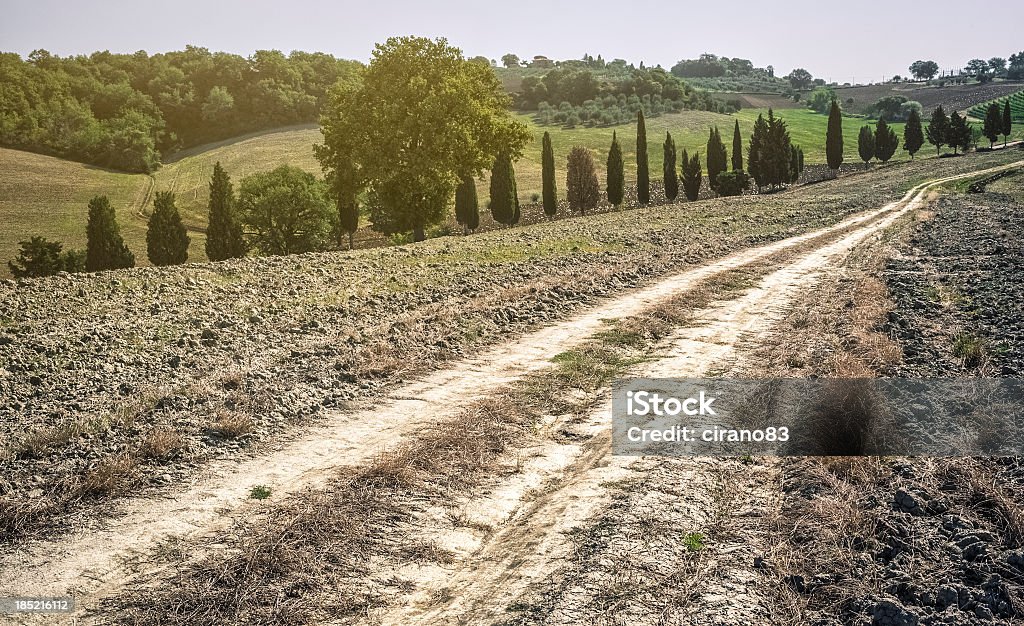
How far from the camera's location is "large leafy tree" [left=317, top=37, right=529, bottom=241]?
125 feet

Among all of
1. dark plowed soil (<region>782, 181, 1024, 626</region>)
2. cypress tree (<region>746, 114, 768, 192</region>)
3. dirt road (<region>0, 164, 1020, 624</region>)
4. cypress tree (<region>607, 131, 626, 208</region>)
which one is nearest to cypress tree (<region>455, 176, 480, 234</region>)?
cypress tree (<region>607, 131, 626, 208</region>)

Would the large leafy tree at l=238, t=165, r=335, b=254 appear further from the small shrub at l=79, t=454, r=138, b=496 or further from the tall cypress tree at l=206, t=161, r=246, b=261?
the small shrub at l=79, t=454, r=138, b=496

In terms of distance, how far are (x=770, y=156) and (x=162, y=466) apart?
289 ft

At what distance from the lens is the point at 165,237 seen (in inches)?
2149

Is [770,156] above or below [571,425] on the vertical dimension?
above

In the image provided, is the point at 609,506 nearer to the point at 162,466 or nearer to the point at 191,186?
the point at 162,466

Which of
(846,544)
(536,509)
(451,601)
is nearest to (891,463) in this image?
(846,544)

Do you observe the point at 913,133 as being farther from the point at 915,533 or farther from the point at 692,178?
the point at 915,533

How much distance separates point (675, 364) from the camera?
1255 centimetres

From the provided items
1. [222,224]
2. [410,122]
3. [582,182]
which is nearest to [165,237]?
[222,224]

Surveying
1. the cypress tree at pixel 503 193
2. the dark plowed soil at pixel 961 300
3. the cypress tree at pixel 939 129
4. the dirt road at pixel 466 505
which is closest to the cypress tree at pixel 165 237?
the cypress tree at pixel 503 193

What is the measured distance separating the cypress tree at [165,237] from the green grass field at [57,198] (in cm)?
1217

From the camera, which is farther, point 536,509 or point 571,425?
point 571,425

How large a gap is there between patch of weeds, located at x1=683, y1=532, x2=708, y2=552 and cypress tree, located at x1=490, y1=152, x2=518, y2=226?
60.2m
